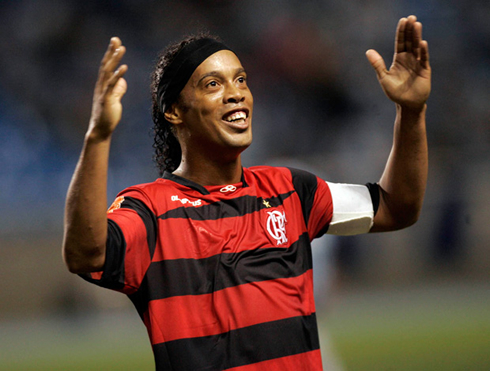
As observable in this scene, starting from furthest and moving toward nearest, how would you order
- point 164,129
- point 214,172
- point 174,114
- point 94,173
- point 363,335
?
point 363,335, point 164,129, point 174,114, point 214,172, point 94,173

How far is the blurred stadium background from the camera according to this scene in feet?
14.7

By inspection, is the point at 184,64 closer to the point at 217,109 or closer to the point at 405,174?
the point at 217,109

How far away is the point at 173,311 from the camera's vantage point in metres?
1.66

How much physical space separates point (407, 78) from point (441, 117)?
3572 millimetres

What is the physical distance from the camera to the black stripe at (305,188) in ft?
6.58

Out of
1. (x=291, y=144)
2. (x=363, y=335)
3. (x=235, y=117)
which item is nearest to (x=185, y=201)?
(x=235, y=117)

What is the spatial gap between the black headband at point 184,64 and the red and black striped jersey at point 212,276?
359 mm

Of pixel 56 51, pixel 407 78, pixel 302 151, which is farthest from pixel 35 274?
pixel 407 78

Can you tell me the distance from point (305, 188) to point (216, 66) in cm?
55

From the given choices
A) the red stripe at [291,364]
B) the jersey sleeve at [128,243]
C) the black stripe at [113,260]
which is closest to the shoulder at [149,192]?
the jersey sleeve at [128,243]

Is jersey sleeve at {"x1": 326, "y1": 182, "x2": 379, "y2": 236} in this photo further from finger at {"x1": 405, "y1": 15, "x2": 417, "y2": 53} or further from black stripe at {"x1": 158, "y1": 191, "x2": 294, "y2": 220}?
finger at {"x1": 405, "y1": 15, "x2": 417, "y2": 53}

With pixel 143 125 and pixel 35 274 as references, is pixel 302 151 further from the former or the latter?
pixel 35 274

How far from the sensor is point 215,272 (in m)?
1.71

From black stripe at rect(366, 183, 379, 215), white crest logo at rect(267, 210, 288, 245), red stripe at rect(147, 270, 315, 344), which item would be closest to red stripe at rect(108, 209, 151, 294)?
red stripe at rect(147, 270, 315, 344)
